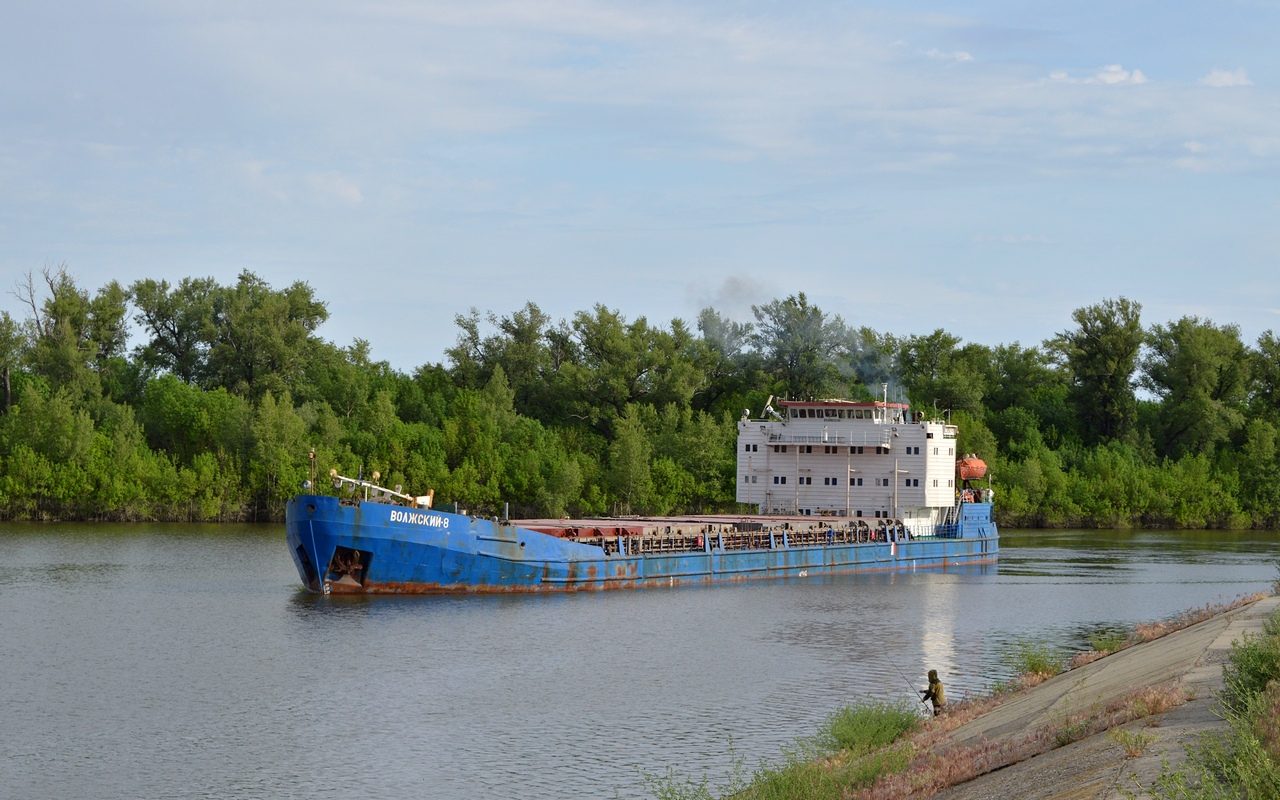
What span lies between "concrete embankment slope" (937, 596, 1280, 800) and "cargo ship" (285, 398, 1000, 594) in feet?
72.7

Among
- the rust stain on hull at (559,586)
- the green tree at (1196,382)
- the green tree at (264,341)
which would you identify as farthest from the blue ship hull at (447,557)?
the green tree at (1196,382)

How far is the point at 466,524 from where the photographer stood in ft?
142

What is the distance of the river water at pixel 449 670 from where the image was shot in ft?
73.5

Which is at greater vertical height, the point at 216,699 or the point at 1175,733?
the point at 1175,733

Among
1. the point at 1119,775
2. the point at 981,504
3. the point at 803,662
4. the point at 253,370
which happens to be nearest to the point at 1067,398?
the point at 981,504

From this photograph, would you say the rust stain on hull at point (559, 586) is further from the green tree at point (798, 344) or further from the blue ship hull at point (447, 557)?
the green tree at point (798, 344)

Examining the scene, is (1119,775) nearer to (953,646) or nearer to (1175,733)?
(1175,733)

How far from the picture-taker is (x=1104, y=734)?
52.0 ft

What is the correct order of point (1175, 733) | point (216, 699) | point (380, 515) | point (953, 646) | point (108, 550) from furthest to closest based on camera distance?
point (108, 550), point (380, 515), point (953, 646), point (216, 699), point (1175, 733)

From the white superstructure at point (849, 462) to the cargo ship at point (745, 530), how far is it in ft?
0.21

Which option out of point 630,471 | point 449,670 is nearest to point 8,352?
point 630,471

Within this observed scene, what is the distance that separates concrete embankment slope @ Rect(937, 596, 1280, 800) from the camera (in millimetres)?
13836

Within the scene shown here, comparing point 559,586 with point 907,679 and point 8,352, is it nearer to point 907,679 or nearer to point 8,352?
point 907,679

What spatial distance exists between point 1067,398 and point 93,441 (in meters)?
77.4
